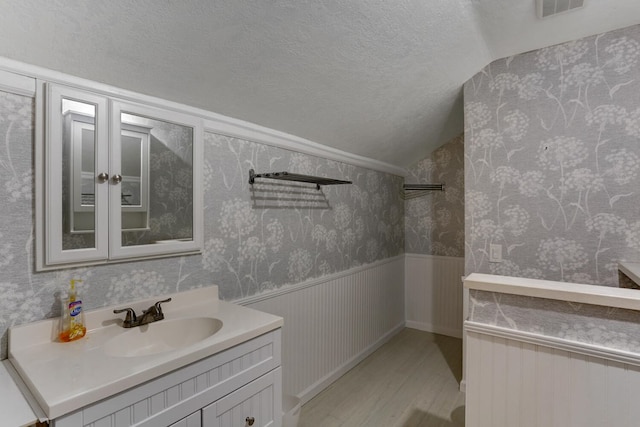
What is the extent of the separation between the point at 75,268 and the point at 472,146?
2372 mm

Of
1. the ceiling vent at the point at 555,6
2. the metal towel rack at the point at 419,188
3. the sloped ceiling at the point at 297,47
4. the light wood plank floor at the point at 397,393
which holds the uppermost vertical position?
the ceiling vent at the point at 555,6

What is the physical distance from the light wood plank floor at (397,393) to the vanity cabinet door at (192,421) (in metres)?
1.20

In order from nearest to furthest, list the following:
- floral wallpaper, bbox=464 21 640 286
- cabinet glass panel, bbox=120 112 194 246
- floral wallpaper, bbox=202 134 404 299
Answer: cabinet glass panel, bbox=120 112 194 246 → floral wallpaper, bbox=202 134 404 299 → floral wallpaper, bbox=464 21 640 286

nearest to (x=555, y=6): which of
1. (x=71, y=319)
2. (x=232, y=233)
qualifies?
(x=232, y=233)

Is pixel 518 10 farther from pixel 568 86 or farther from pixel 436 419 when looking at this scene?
pixel 436 419

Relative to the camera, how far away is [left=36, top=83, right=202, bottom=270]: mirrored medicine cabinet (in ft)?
3.87

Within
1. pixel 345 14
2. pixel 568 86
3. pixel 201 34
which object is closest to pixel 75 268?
pixel 201 34

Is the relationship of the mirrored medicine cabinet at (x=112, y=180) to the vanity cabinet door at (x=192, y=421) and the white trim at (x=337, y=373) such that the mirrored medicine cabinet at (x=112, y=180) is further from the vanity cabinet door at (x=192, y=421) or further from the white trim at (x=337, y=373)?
the white trim at (x=337, y=373)

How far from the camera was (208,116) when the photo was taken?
169 centimetres

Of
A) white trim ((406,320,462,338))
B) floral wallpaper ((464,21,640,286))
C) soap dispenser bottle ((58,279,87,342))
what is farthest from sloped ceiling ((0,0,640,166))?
white trim ((406,320,462,338))

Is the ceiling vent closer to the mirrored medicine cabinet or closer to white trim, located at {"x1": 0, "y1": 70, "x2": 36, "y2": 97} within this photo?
the mirrored medicine cabinet

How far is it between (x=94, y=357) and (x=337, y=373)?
1973mm

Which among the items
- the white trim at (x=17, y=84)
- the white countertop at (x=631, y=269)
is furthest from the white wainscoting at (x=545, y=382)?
the white trim at (x=17, y=84)

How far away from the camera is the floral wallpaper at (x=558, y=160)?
1.87m
